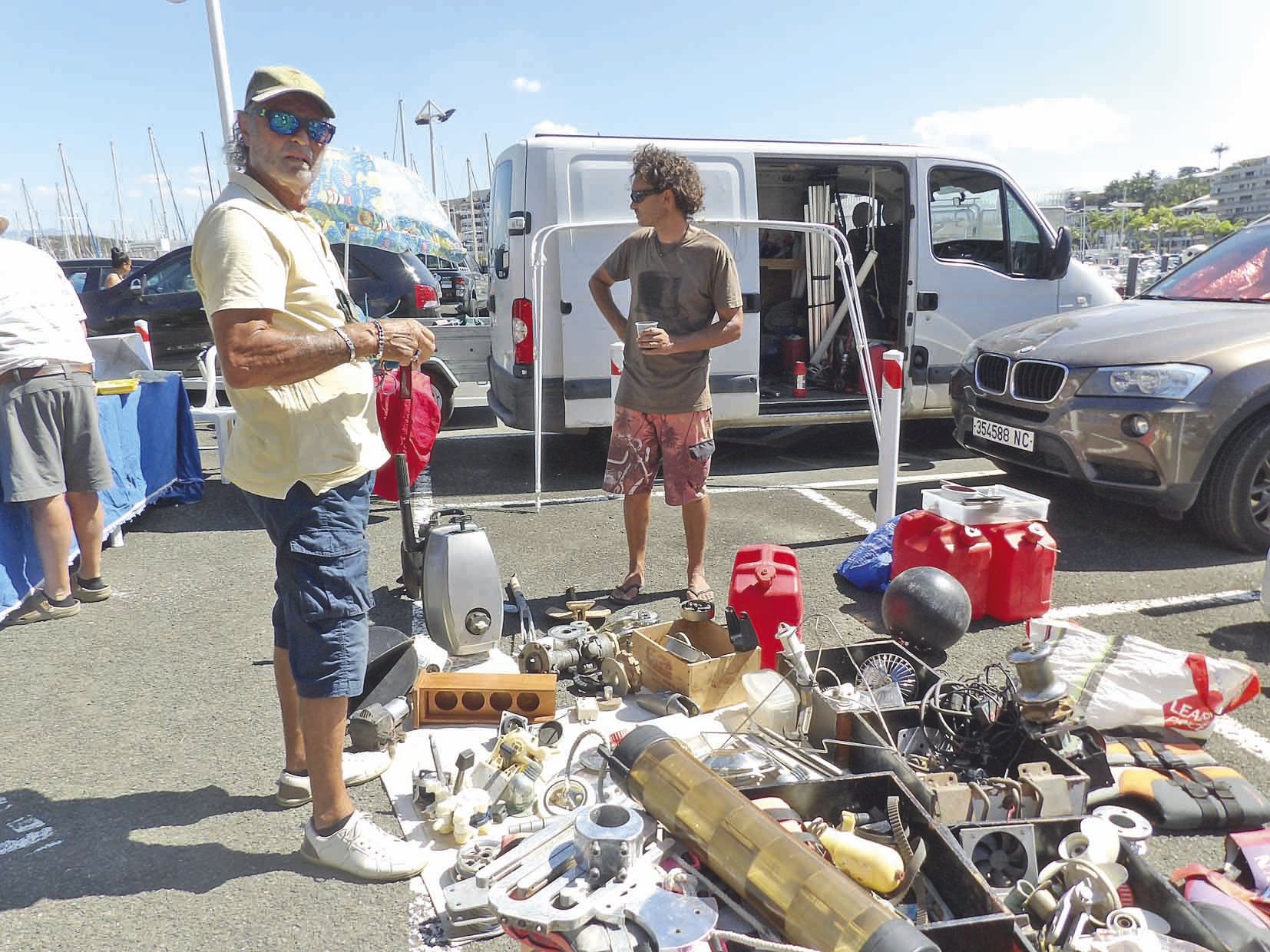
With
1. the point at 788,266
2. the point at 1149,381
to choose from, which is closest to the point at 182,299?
the point at 788,266

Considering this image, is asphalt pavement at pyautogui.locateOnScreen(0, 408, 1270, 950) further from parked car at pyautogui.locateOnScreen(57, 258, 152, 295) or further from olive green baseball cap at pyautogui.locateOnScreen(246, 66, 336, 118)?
parked car at pyautogui.locateOnScreen(57, 258, 152, 295)

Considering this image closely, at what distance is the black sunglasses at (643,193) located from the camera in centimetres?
396

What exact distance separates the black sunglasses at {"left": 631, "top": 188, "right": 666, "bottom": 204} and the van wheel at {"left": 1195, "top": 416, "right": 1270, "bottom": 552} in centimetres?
352

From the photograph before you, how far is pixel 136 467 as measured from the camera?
5855mm

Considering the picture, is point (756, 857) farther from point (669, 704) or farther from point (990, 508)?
point (990, 508)

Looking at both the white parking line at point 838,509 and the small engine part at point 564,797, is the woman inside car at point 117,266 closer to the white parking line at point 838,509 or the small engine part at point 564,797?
the white parking line at point 838,509

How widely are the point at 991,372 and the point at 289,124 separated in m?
4.89

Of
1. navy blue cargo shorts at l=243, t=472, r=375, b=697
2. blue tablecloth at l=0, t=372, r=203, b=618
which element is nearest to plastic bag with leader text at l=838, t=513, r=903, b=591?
navy blue cargo shorts at l=243, t=472, r=375, b=697

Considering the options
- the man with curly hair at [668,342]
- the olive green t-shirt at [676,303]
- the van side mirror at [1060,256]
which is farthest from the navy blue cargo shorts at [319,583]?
the van side mirror at [1060,256]

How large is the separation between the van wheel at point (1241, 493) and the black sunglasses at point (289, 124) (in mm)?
4915

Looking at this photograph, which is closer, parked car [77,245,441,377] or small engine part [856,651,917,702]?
small engine part [856,651,917,702]

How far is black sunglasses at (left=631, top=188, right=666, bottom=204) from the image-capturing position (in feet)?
13.0

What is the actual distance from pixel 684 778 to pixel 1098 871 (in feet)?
3.27

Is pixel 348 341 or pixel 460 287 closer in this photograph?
pixel 348 341
